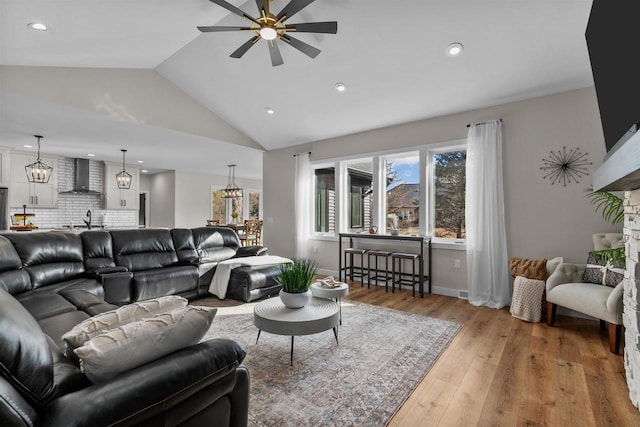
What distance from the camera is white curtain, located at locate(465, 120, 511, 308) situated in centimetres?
386

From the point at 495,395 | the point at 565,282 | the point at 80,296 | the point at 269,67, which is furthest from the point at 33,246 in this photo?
the point at 565,282

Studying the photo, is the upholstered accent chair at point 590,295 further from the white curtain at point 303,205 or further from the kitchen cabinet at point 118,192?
the kitchen cabinet at point 118,192

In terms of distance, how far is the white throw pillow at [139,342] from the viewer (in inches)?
39.2

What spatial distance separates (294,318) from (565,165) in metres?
3.63

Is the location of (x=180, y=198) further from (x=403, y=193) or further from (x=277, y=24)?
(x=277, y=24)

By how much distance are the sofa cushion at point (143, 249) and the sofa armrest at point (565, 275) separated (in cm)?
466

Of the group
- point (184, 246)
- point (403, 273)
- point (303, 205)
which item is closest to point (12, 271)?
point (184, 246)

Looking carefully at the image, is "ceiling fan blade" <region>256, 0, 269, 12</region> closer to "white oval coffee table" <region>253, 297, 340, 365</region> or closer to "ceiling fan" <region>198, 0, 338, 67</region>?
"ceiling fan" <region>198, 0, 338, 67</region>

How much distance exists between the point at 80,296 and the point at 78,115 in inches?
120

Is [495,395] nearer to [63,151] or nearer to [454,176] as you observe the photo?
[454,176]

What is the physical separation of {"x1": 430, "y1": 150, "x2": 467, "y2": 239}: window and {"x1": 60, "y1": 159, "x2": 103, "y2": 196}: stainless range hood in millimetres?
7834

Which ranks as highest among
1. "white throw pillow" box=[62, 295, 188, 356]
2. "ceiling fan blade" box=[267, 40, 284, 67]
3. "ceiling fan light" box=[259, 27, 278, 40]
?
"ceiling fan blade" box=[267, 40, 284, 67]

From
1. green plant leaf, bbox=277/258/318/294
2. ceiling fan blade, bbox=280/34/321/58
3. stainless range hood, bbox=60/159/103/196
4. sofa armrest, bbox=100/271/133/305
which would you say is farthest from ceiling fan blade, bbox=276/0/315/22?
stainless range hood, bbox=60/159/103/196

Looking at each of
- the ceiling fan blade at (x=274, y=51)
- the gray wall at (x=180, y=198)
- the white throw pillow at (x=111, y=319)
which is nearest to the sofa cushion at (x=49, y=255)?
the white throw pillow at (x=111, y=319)
